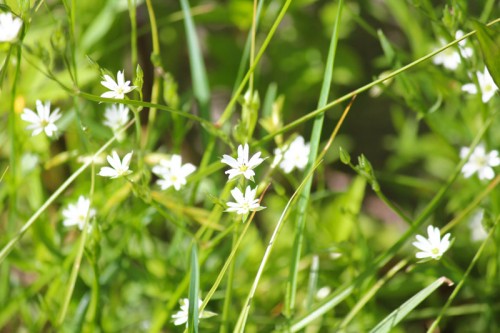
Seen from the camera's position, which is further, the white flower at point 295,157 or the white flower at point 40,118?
the white flower at point 295,157

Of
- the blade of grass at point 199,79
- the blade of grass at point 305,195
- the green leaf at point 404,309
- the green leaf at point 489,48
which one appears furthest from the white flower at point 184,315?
the green leaf at point 489,48

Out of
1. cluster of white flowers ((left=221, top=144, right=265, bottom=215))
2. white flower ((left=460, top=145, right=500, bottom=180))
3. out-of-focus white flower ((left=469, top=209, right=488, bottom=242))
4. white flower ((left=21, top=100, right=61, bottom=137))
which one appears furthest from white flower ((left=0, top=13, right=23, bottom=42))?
out-of-focus white flower ((left=469, top=209, right=488, bottom=242))

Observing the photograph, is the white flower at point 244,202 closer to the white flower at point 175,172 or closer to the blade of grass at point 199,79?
the white flower at point 175,172

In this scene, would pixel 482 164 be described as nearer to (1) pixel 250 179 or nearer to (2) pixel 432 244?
(2) pixel 432 244

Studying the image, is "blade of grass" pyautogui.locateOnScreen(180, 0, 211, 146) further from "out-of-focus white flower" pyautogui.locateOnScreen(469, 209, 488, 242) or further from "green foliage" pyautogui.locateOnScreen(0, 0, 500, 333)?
"out-of-focus white flower" pyautogui.locateOnScreen(469, 209, 488, 242)

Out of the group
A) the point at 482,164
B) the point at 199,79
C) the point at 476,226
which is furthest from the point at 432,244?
the point at 476,226

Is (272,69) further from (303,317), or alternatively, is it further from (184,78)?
(303,317)
